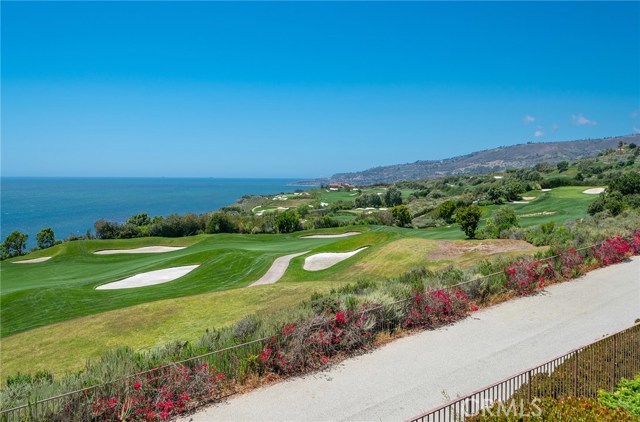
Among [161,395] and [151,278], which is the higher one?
[161,395]

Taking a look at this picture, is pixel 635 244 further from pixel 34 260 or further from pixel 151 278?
pixel 34 260

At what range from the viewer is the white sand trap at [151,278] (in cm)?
2414

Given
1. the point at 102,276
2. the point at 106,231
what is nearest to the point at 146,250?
the point at 102,276

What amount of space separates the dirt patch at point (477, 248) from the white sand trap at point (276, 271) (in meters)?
9.11

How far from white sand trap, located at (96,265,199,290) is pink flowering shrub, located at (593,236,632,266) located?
22.6m

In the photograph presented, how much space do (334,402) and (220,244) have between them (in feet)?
113

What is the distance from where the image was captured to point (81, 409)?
635 centimetres

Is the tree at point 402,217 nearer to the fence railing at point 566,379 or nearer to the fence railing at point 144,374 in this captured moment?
the fence railing at point 144,374

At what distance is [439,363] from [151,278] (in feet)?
71.4


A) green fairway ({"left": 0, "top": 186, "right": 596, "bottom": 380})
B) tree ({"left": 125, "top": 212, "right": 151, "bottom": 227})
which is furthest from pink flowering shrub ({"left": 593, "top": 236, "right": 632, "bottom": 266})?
tree ({"left": 125, "top": 212, "right": 151, "bottom": 227})

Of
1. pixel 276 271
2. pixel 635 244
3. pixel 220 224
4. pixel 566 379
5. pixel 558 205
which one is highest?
pixel 566 379

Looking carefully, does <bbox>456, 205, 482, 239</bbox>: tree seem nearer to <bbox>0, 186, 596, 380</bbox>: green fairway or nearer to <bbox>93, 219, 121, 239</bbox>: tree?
<bbox>0, 186, 596, 380</bbox>: green fairway

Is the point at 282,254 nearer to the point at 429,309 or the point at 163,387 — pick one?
the point at 429,309

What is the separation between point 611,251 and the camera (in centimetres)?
1702
